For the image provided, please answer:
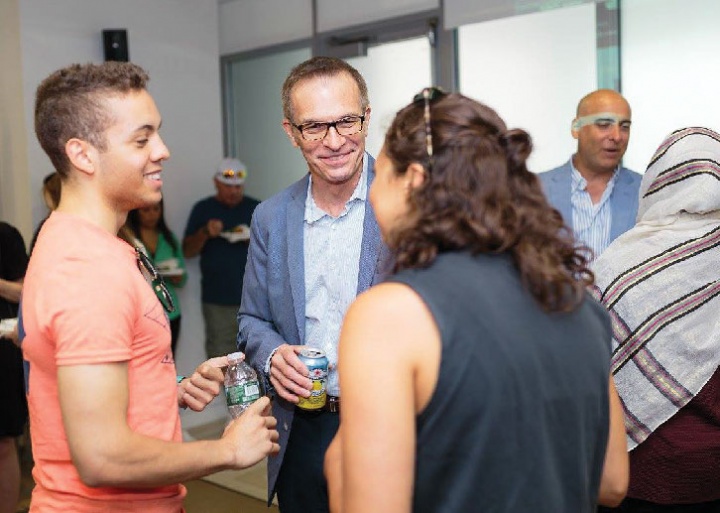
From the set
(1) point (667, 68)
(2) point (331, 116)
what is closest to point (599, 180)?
(1) point (667, 68)

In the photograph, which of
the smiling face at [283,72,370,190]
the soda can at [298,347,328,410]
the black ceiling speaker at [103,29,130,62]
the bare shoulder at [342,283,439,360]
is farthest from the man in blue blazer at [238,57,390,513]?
the black ceiling speaker at [103,29,130,62]

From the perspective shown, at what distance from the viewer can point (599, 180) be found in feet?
11.7

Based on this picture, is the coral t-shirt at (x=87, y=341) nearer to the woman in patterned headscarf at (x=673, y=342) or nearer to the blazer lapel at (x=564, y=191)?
the woman in patterned headscarf at (x=673, y=342)

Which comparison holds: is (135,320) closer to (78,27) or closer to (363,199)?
(363,199)

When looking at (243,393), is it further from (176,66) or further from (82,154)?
Answer: (176,66)

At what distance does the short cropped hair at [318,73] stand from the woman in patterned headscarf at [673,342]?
0.80 m

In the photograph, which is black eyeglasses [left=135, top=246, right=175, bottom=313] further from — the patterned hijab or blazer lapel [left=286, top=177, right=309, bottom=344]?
the patterned hijab

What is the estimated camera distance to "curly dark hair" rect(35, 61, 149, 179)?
1329 mm

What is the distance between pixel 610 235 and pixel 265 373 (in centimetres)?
213

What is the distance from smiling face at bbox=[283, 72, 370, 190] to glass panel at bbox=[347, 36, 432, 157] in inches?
108

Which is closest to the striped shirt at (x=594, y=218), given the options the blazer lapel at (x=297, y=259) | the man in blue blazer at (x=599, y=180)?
the man in blue blazer at (x=599, y=180)

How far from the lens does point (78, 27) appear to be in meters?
4.73

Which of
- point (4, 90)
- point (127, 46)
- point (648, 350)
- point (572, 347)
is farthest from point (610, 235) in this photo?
point (4, 90)

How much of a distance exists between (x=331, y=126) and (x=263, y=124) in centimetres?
389
